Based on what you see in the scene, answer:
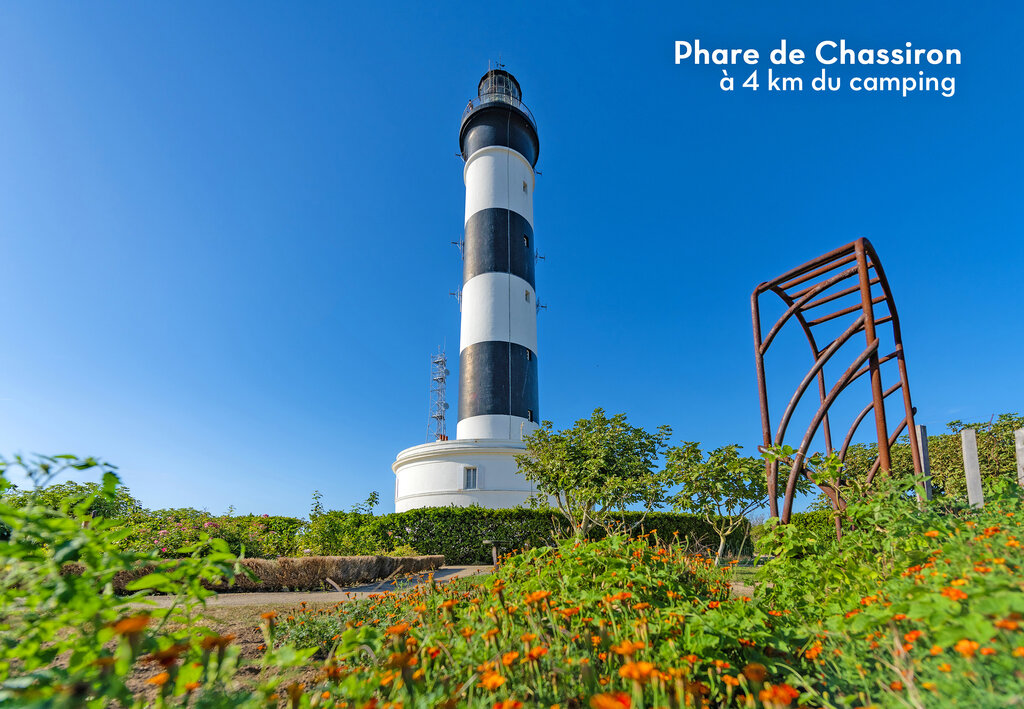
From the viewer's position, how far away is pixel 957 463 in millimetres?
17969

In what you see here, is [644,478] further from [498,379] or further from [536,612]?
[536,612]

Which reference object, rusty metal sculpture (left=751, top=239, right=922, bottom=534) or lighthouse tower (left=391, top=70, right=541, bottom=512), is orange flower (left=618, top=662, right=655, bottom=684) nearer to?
rusty metal sculpture (left=751, top=239, right=922, bottom=534)

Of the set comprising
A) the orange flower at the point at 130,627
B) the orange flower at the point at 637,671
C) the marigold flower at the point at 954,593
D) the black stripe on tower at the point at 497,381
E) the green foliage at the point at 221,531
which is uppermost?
the black stripe on tower at the point at 497,381

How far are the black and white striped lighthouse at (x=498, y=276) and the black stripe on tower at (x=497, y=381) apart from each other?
0.03 metres

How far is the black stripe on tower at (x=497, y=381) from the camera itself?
18.2m

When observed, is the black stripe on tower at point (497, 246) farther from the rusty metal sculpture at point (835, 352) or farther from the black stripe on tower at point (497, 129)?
the rusty metal sculpture at point (835, 352)

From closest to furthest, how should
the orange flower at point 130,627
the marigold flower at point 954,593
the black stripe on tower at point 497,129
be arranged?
the orange flower at point 130,627 < the marigold flower at point 954,593 < the black stripe on tower at point 497,129

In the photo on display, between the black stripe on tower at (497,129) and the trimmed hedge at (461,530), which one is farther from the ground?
the black stripe on tower at (497,129)

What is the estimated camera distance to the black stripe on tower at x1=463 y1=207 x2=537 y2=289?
1984 cm

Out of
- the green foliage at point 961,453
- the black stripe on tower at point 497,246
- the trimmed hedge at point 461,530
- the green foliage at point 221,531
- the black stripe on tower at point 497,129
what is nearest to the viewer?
the green foliage at point 221,531

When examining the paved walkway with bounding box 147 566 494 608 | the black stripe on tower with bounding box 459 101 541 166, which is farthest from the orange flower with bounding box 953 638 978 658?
the black stripe on tower with bounding box 459 101 541 166

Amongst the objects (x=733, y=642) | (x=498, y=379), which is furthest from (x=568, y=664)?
(x=498, y=379)

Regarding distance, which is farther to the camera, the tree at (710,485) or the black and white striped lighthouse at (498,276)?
the black and white striped lighthouse at (498,276)

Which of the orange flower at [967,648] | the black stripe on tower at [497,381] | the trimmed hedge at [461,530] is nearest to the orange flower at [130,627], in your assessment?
the orange flower at [967,648]
